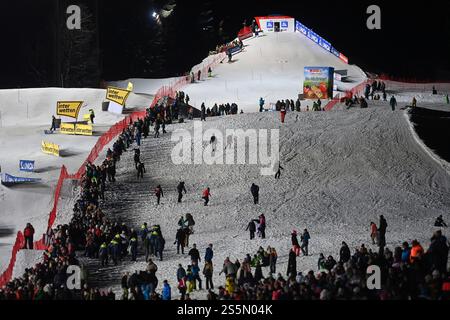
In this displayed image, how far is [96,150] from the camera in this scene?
4781cm

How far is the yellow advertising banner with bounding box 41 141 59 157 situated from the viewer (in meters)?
48.8

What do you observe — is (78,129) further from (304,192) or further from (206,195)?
(304,192)

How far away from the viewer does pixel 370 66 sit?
9375cm

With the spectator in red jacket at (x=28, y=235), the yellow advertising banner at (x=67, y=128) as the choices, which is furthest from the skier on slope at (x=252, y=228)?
the yellow advertising banner at (x=67, y=128)

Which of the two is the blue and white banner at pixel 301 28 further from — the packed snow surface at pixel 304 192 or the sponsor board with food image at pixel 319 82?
the packed snow surface at pixel 304 192

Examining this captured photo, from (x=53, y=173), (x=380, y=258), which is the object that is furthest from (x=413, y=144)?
(x=380, y=258)

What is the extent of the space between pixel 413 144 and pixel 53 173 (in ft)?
50.5

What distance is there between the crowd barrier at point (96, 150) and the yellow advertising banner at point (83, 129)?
0.71m

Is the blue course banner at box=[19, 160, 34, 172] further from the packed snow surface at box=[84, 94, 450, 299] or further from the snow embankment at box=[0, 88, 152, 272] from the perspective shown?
the packed snow surface at box=[84, 94, 450, 299]

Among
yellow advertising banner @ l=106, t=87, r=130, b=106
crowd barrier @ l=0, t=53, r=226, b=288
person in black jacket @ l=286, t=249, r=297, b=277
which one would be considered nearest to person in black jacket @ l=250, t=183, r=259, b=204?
crowd barrier @ l=0, t=53, r=226, b=288

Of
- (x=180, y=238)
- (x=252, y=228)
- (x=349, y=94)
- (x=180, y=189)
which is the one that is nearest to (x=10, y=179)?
(x=180, y=189)

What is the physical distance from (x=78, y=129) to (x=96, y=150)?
17.6ft

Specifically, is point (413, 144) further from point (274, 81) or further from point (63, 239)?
point (274, 81)

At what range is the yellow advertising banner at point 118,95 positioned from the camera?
188ft
